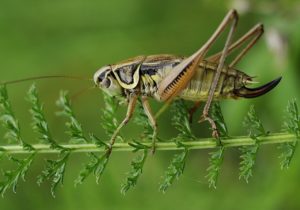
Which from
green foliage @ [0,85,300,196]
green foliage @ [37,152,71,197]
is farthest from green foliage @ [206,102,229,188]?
green foliage @ [37,152,71,197]

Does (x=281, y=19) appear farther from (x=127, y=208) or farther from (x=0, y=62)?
(x=0, y=62)

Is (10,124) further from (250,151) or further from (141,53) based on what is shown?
(141,53)

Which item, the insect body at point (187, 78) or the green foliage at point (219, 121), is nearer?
the green foliage at point (219, 121)

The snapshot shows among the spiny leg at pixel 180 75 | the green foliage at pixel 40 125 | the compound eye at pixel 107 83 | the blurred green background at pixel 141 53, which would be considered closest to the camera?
the green foliage at pixel 40 125

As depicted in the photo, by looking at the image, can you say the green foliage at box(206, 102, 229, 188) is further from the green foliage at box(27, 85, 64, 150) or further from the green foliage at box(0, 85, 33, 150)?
the green foliage at box(0, 85, 33, 150)

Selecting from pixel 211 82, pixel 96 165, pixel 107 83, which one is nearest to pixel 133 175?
pixel 96 165

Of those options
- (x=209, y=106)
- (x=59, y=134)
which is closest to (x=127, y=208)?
(x=59, y=134)

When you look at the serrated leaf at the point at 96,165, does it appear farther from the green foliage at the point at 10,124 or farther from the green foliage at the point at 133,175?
the green foliage at the point at 10,124

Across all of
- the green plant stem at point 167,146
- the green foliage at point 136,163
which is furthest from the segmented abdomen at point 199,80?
the green plant stem at point 167,146
